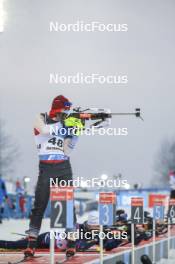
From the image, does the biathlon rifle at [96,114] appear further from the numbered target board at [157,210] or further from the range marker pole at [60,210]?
the numbered target board at [157,210]

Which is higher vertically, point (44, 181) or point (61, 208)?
point (44, 181)

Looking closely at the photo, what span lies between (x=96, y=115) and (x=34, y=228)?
3.67 ft

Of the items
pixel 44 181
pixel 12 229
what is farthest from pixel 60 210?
pixel 12 229

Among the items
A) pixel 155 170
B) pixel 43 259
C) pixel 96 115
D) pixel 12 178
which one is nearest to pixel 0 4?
pixel 96 115

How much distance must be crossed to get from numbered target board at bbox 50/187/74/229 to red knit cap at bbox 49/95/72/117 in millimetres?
1573

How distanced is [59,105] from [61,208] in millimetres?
1725

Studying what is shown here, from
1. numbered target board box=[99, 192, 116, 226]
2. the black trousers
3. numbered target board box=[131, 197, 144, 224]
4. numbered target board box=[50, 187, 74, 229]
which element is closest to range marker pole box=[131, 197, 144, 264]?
numbered target board box=[131, 197, 144, 224]

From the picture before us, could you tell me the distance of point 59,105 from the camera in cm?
685

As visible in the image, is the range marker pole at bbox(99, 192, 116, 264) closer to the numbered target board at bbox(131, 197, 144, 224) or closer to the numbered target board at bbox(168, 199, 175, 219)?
the numbered target board at bbox(131, 197, 144, 224)

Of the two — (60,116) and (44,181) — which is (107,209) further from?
(60,116)

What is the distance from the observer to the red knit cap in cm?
684

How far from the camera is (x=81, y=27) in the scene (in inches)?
334

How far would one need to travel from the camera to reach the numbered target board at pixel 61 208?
17.4 ft

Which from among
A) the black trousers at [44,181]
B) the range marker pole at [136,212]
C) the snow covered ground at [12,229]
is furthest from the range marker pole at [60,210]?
the snow covered ground at [12,229]
